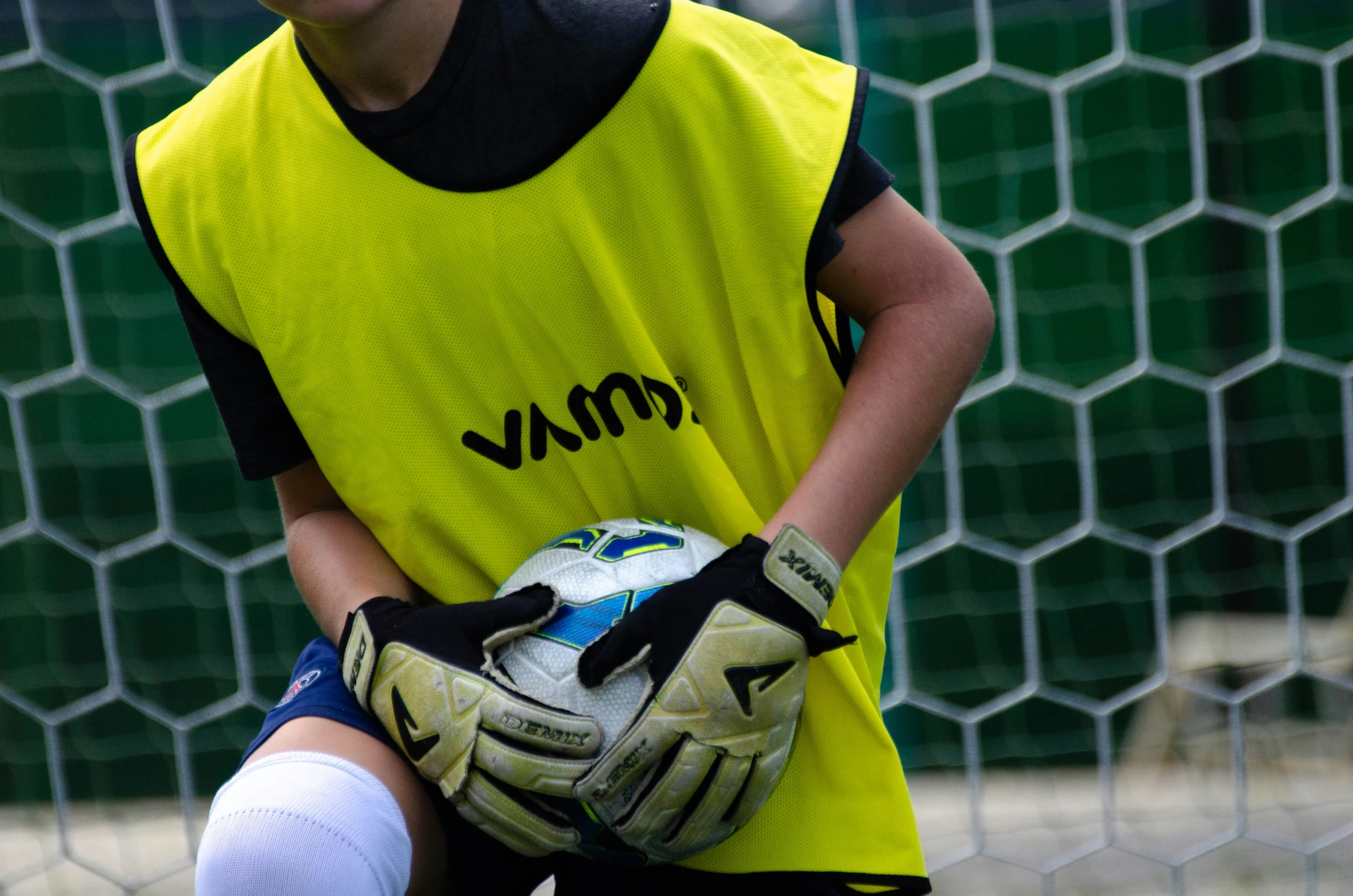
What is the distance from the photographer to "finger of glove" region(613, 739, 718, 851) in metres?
0.73

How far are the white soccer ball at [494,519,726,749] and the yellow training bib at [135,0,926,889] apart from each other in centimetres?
6

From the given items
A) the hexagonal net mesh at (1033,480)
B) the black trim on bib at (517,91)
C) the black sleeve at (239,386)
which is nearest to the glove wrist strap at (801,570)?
the black trim on bib at (517,91)

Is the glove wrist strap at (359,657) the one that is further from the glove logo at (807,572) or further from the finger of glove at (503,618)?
the glove logo at (807,572)

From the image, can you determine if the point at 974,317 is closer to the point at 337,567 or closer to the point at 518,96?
the point at 518,96

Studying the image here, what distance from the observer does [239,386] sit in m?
0.95

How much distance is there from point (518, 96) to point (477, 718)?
412mm

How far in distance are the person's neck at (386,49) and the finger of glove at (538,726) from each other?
1.37 feet

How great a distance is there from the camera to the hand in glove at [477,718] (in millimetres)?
720

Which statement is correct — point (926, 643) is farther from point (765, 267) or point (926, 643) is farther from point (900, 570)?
point (765, 267)

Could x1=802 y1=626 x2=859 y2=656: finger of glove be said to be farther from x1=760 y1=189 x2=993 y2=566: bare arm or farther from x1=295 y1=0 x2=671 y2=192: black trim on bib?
x1=295 y1=0 x2=671 y2=192: black trim on bib

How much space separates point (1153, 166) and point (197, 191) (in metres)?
1.82

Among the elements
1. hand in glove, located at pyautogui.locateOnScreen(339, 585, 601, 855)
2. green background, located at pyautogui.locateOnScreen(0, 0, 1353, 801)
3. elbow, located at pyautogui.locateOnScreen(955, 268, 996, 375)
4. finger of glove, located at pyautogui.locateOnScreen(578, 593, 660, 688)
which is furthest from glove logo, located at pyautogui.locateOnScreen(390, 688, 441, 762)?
green background, located at pyautogui.locateOnScreen(0, 0, 1353, 801)

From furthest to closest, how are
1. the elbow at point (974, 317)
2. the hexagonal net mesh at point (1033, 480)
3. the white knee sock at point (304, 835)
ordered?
1. the hexagonal net mesh at point (1033, 480)
2. the elbow at point (974, 317)
3. the white knee sock at point (304, 835)

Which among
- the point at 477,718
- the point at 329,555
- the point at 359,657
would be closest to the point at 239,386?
the point at 329,555
